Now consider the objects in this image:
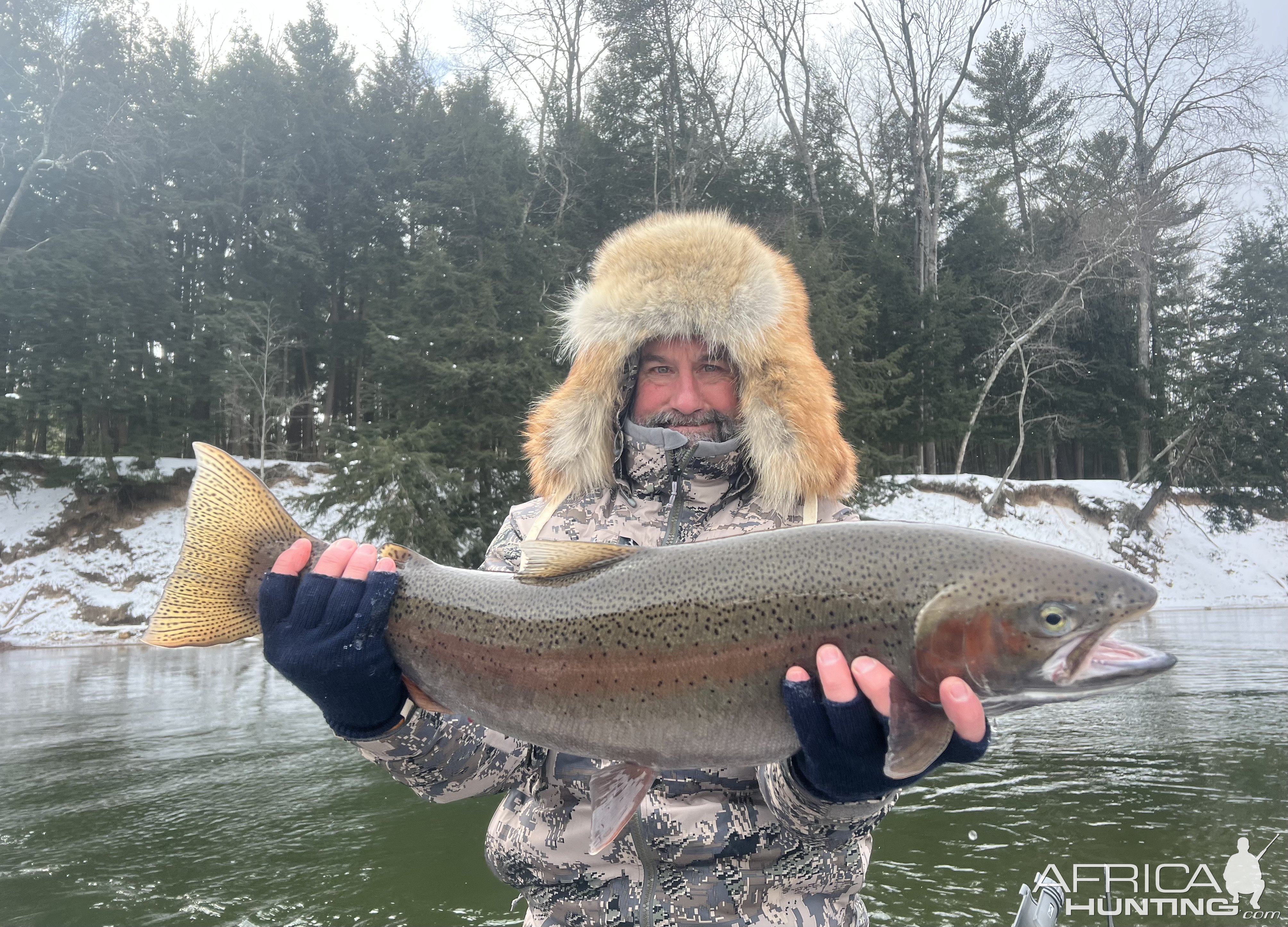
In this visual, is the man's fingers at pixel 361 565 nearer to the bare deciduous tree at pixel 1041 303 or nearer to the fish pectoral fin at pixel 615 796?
the fish pectoral fin at pixel 615 796

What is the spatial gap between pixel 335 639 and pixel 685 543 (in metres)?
1.08

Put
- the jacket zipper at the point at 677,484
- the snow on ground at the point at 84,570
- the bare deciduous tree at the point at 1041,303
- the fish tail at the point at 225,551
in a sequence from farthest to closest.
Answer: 1. the bare deciduous tree at the point at 1041,303
2. the snow on ground at the point at 84,570
3. the jacket zipper at the point at 677,484
4. the fish tail at the point at 225,551

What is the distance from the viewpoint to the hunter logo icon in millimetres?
5141

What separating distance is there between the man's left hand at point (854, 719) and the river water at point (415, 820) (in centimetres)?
361

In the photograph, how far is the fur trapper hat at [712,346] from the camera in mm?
3160

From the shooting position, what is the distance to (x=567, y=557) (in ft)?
7.61

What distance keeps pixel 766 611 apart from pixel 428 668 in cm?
93

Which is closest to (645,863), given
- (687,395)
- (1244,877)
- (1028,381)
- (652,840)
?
(652,840)

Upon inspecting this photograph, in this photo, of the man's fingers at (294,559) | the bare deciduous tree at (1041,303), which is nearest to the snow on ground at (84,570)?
the man's fingers at (294,559)

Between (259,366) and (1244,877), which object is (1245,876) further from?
(259,366)

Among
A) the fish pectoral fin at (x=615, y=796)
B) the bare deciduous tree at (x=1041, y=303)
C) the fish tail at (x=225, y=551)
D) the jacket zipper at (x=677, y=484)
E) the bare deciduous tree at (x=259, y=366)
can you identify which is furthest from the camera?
the bare deciduous tree at (x=1041, y=303)

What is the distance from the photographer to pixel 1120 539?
25.9 m

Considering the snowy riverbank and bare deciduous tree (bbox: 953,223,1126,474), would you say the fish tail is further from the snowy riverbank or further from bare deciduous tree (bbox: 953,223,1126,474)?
bare deciduous tree (bbox: 953,223,1126,474)

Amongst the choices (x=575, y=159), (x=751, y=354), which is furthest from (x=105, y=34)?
(x=751, y=354)
